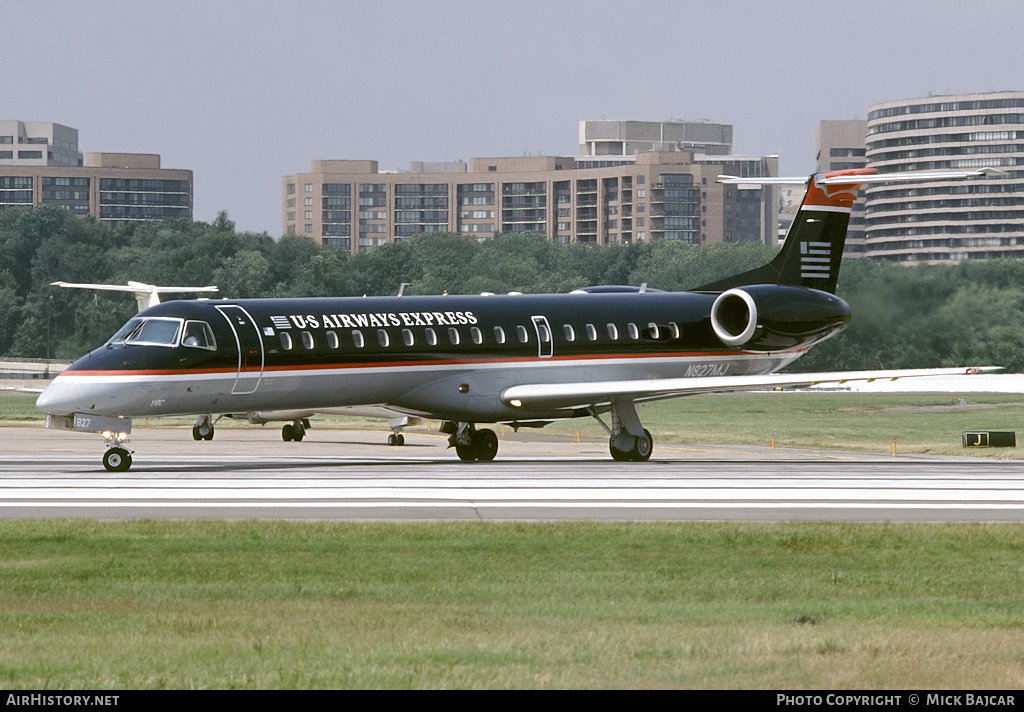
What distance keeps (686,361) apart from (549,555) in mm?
Answer: 22454

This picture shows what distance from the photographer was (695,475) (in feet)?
104

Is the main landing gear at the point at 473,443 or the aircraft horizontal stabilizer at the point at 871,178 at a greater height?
the aircraft horizontal stabilizer at the point at 871,178

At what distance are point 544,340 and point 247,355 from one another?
753cm

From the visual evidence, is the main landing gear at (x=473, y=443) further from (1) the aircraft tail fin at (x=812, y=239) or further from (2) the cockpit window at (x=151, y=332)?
(2) the cockpit window at (x=151, y=332)

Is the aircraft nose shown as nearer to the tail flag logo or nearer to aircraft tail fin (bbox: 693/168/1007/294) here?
aircraft tail fin (bbox: 693/168/1007/294)

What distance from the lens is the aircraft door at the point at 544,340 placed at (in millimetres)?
38125

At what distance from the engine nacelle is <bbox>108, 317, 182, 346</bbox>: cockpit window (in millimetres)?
13922

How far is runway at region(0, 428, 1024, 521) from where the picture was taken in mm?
Result: 23109

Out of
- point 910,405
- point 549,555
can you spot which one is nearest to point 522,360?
point 549,555

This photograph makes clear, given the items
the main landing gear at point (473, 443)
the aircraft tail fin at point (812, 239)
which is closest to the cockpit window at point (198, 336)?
the main landing gear at point (473, 443)

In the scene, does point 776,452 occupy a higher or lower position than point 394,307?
lower

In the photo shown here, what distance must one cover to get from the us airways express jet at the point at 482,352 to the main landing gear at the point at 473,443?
4 cm
